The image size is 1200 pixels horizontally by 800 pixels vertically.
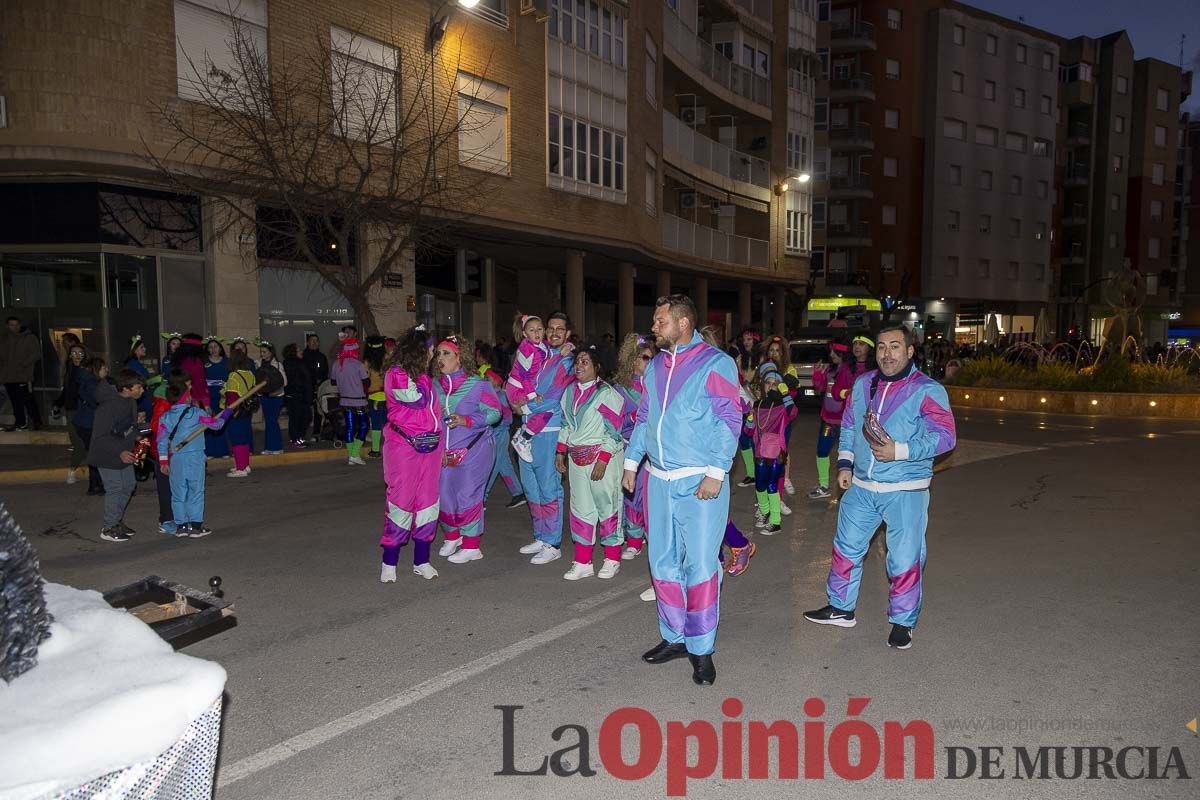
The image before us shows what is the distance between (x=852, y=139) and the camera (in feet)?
171

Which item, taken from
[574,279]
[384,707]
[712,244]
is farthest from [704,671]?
[712,244]

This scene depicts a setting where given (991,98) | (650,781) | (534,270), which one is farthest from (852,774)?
(991,98)

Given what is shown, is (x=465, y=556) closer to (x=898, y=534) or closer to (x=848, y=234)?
(x=898, y=534)

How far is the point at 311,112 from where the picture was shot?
1600 centimetres

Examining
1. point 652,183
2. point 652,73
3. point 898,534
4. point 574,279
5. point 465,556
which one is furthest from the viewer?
point 652,183

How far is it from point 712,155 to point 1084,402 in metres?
16.7

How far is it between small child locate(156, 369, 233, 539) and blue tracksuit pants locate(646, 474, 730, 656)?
17.1 feet

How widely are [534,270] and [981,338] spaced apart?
1510 inches

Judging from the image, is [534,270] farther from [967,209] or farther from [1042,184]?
[1042,184]

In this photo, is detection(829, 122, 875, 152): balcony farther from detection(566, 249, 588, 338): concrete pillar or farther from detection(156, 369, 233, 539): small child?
detection(156, 369, 233, 539): small child

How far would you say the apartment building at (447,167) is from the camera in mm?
13977

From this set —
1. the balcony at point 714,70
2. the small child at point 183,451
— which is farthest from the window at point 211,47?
the balcony at point 714,70

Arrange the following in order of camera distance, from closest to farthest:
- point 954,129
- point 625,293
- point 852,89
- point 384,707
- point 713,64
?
point 384,707 < point 625,293 < point 713,64 < point 852,89 < point 954,129

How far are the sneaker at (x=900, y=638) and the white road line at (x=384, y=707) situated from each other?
183 cm
